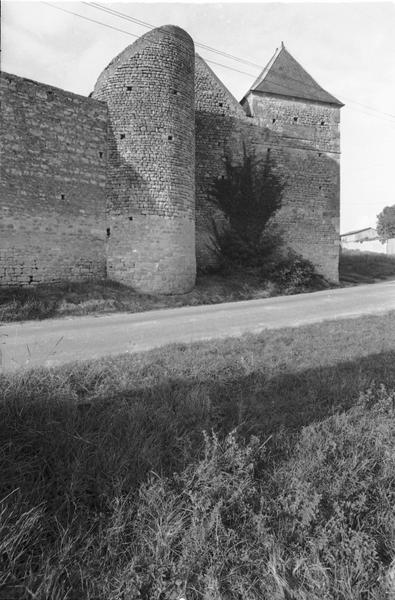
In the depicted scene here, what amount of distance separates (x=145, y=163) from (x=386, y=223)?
44.2 m

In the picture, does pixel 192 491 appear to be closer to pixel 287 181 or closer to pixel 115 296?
pixel 115 296

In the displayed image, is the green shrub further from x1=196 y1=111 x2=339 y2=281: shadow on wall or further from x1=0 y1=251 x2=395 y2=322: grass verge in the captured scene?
x1=196 y1=111 x2=339 y2=281: shadow on wall

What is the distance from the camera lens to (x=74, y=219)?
11586mm

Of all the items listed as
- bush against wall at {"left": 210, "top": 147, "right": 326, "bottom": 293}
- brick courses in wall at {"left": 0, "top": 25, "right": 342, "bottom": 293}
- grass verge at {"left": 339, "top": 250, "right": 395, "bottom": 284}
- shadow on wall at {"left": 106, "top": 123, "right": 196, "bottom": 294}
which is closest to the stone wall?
brick courses in wall at {"left": 0, "top": 25, "right": 342, "bottom": 293}

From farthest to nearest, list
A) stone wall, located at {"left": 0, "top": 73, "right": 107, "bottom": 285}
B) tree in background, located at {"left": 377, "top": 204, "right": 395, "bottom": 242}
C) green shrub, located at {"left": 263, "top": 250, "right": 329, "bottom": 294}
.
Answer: tree in background, located at {"left": 377, "top": 204, "right": 395, "bottom": 242}, green shrub, located at {"left": 263, "top": 250, "right": 329, "bottom": 294}, stone wall, located at {"left": 0, "top": 73, "right": 107, "bottom": 285}

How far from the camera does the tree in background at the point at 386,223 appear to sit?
148 ft

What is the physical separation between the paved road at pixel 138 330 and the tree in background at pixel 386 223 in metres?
41.8

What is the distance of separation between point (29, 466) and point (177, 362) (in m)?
2.23

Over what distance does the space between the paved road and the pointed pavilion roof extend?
1295cm

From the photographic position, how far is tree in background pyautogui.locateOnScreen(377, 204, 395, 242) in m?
45.0

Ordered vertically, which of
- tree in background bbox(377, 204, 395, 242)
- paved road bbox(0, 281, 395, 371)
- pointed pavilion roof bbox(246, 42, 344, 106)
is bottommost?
paved road bbox(0, 281, 395, 371)

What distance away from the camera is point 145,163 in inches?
470

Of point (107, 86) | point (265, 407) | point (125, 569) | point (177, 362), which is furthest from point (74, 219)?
point (125, 569)

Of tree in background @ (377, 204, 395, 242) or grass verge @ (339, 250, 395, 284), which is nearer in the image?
grass verge @ (339, 250, 395, 284)
